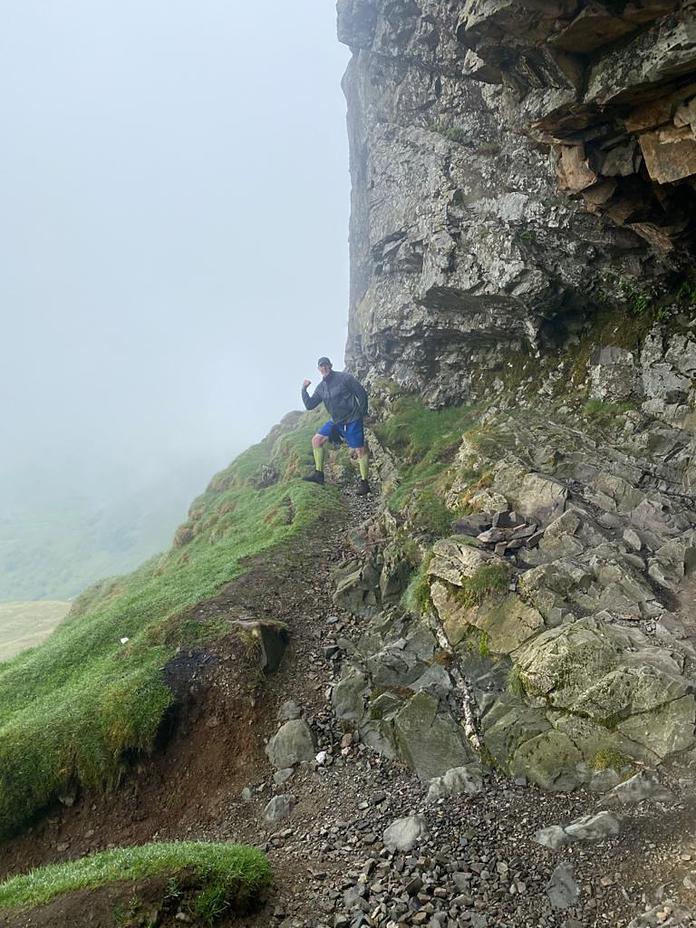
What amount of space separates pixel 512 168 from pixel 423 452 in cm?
1606

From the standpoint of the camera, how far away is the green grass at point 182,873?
980cm

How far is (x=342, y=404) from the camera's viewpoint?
29.7 meters

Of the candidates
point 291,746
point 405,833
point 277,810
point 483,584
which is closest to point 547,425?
point 483,584

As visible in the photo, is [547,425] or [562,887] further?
[547,425]

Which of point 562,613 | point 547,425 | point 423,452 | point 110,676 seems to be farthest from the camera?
point 423,452

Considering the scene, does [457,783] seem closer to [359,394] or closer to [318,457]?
[359,394]

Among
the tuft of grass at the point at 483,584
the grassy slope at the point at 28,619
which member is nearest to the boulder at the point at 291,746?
the tuft of grass at the point at 483,584

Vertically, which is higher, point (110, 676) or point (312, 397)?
point (312, 397)

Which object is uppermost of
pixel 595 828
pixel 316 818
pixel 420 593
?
pixel 420 593

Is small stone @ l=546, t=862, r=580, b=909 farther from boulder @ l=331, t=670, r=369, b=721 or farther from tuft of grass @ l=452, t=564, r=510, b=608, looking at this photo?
tuft of grass @ l=452, t=564, r=510, b=608

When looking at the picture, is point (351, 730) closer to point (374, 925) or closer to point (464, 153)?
point (374, 925)

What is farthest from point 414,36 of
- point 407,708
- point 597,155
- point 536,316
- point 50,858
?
point 50,858

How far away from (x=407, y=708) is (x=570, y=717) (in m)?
4.19

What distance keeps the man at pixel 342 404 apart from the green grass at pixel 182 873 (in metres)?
21.3
